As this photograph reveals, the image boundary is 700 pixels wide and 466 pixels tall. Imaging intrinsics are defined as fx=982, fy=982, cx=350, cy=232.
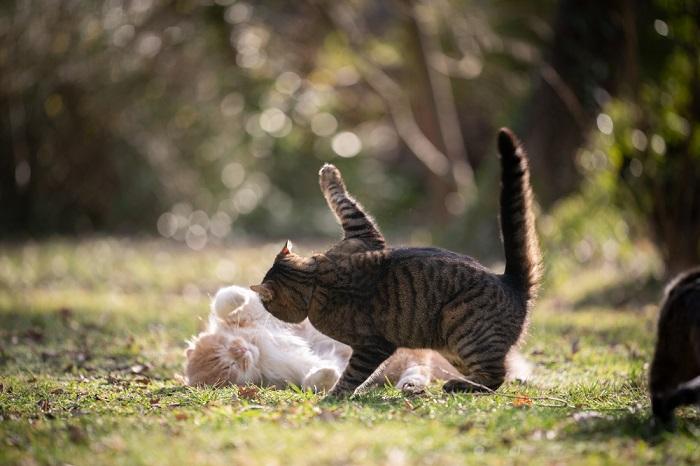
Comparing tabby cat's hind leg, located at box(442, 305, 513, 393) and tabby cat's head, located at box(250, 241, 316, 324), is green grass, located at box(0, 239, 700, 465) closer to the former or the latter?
tabby cat's hind leg, located at box(442, 305, 513, 393)

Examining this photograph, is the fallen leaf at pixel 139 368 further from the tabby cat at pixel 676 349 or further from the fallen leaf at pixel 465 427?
the tabby cat at pixel 676 349

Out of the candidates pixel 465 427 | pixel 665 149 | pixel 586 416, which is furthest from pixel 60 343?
pixel 665 149

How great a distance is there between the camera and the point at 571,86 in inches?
472

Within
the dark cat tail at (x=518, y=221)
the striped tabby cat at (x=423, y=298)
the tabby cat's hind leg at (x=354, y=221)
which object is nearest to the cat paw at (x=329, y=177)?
the tabby cat's hind leg at (x=354, y=221)

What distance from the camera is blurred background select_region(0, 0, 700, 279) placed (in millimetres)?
10727

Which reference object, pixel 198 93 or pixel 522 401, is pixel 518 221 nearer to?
pixel 522 401

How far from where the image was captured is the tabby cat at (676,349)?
4.43 metres

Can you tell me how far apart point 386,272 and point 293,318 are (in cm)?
60

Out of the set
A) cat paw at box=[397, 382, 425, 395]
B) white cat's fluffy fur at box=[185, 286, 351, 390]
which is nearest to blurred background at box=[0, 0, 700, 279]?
white cat's fluffy fur at box=[185, 286, 351, 390]

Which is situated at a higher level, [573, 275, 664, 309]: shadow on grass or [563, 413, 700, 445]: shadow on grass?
[563, 413, 700, 445]: shadow on grass

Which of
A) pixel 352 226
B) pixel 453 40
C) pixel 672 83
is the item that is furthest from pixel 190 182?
pixel 352 226

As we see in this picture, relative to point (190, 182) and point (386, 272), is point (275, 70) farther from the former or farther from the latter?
point (386, 272)

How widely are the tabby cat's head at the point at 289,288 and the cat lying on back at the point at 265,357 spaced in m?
0.52

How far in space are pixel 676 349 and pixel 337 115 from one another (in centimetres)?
1916
